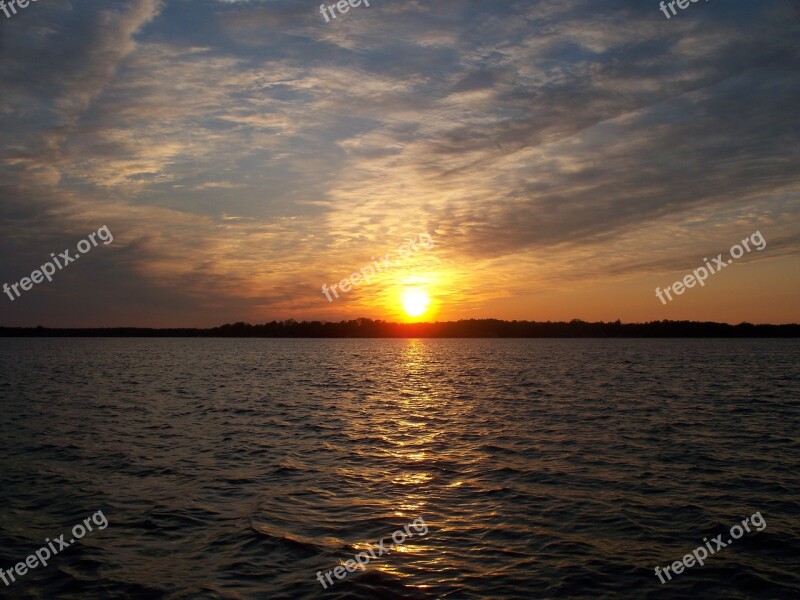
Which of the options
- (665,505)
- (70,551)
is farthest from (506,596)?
(70,551)

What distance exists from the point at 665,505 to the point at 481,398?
3311cm

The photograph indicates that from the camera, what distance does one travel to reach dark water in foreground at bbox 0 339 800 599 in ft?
45.5

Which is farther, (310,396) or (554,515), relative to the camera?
(310,396)

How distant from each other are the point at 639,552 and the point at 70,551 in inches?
595

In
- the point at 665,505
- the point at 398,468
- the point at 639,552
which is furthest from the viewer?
the point at 398,468

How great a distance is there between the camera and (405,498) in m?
20.5

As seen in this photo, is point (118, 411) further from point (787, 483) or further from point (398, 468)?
point (787, 483)

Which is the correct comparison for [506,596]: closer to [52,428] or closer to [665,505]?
[665,505]

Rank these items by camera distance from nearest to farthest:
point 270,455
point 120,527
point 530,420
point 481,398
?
point 120,527, point 270,455, point 530,420, point 481,398

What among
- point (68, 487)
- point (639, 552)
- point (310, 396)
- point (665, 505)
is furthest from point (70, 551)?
point (310, 396)

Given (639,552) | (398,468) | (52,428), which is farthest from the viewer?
(52,428)

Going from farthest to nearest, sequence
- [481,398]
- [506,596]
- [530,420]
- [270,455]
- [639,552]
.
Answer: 1. [481,398]
2. [530,420]
3. [270,455]
4. [639,552]
5. [506,596]

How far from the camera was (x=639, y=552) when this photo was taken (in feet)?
50.4

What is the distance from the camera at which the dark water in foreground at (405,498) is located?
13859 millimetres
